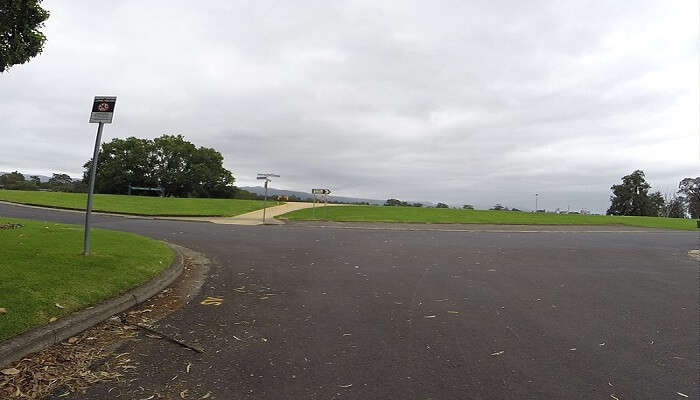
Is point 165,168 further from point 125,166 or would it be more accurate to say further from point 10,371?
point 10,371

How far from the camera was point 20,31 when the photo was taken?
7.76 m

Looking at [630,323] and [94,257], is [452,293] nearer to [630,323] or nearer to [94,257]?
[630,323]

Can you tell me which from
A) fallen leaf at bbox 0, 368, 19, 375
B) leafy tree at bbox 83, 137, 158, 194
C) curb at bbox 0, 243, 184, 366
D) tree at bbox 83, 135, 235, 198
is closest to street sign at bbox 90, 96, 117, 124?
curb at bbox 0, 243, 184, 366

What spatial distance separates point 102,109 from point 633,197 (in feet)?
269

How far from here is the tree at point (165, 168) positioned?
2648 inches

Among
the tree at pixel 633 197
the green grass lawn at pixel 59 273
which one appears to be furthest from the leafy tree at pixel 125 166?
the tree at pixel 633 197

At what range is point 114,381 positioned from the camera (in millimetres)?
3213

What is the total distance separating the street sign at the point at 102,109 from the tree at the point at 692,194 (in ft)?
311

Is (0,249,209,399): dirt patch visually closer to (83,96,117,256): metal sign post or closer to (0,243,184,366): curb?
(0,243,184,366): curb

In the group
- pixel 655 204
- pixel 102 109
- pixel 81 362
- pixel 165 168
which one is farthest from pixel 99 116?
pixel 655 204

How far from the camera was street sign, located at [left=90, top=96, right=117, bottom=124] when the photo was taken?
6.89m

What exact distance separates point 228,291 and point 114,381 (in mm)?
3100

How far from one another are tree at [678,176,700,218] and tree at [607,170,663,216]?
1116cm

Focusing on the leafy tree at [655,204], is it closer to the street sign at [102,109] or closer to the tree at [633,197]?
the tree at [633,197]
